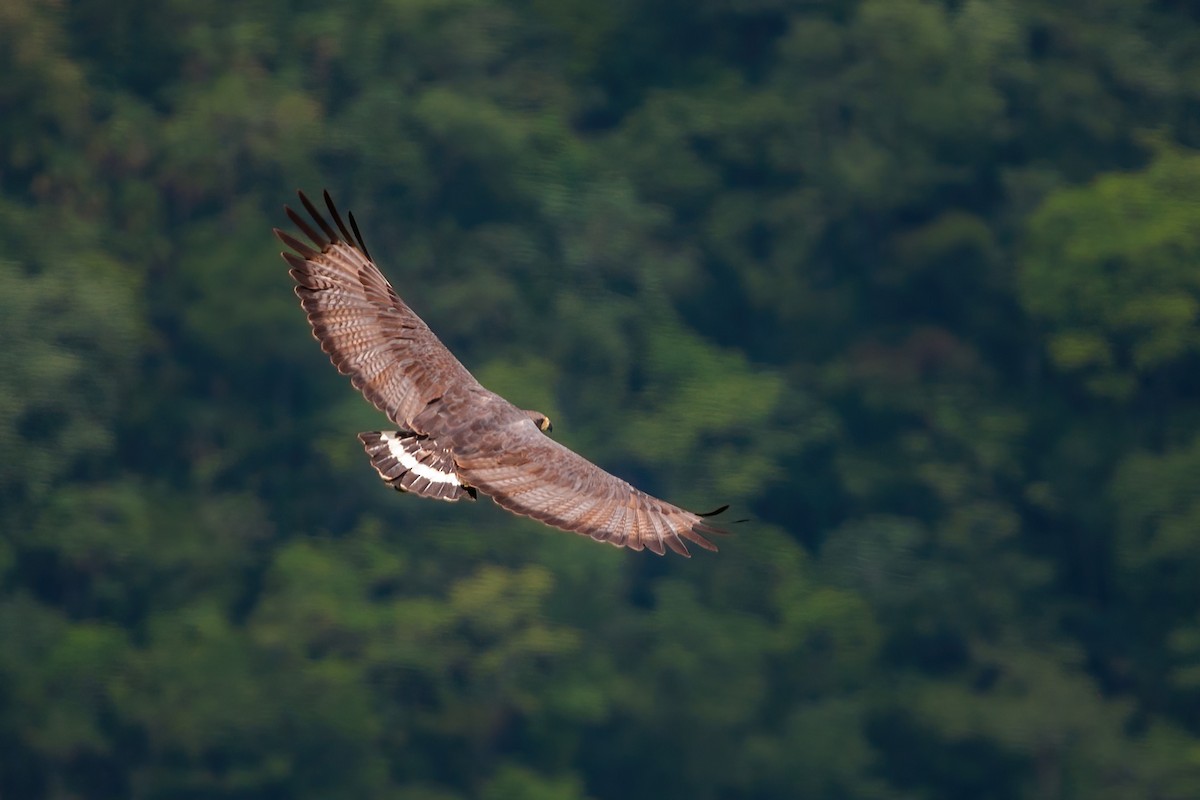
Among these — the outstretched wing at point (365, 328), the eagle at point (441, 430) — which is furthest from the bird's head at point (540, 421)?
the outstretched wing at point (365, 328)

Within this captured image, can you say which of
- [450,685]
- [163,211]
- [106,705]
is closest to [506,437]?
[450,685]

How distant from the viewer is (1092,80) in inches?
1453

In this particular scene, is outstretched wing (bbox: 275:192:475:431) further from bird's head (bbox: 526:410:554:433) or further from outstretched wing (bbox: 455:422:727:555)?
outstretched wing (bbox: 455:422:727:555)

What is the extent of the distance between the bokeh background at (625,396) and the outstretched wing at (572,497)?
17800 mm

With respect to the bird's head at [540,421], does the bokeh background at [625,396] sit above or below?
above

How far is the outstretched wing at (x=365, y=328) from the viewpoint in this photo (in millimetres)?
10555

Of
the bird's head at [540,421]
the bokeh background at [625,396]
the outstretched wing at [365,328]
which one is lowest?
the bird's head at [540,421]

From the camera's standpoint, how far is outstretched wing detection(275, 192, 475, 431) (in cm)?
1055

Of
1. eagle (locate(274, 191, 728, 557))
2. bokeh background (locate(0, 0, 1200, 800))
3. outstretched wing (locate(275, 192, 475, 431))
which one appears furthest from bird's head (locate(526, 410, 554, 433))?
bokeh background (locate(0, 0, 1200, 800))

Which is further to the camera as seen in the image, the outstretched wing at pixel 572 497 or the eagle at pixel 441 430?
the eagle at pixel 441 430

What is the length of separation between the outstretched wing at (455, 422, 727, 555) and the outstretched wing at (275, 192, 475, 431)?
32.8 inches

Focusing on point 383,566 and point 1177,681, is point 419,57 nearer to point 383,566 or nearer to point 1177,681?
point 383,566

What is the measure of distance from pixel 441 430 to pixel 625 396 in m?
21.1

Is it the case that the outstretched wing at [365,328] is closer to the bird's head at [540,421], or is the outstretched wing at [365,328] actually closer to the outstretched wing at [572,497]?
the bird's head at [540,421]
